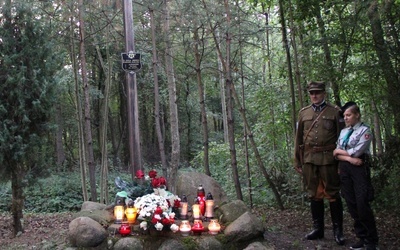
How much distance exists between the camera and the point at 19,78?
6254mm

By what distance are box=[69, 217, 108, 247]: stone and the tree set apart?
296 cm

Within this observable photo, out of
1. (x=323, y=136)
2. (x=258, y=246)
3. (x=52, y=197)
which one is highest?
(x=323, y=136)

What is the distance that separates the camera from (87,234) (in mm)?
3873

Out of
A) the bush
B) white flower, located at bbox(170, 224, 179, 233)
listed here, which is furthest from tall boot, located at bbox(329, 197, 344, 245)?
the bush

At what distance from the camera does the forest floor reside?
14.0 feet

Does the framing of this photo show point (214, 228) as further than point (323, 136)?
No

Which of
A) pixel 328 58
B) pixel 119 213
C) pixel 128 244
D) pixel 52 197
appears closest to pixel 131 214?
pixel 119 213

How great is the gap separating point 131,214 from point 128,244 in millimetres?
386

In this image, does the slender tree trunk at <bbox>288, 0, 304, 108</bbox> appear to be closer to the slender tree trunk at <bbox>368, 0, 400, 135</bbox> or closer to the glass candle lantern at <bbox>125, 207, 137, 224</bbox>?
the slender tree trunk at <bbox>368, 0, 400, 135</bbox>

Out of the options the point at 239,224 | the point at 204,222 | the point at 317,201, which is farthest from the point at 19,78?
the point at 317,201

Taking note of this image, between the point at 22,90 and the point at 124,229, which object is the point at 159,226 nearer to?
the point at 124,229

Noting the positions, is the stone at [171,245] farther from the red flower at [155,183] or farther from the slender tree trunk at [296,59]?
the slender tree trunk at [296,59]

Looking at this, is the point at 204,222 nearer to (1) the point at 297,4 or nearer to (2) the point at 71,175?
(1) the point at 297,4

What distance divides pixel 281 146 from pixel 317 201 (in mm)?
4371
